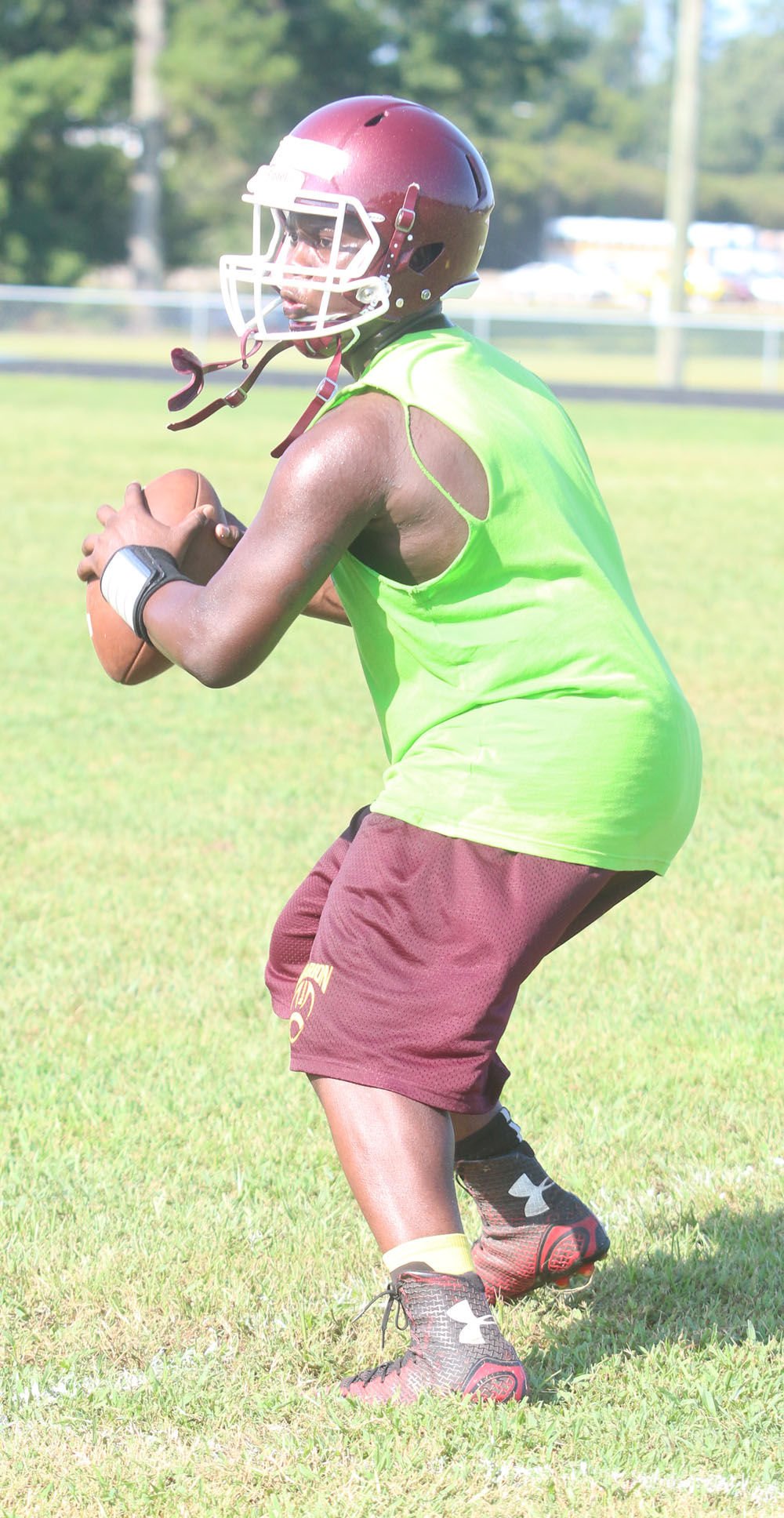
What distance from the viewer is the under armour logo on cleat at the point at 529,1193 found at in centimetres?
308

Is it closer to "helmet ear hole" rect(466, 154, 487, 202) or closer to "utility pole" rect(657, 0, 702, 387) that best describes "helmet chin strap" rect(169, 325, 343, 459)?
"helmet ear hole" rect(466, 154, 487, 202)

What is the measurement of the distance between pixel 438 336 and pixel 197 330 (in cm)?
3463

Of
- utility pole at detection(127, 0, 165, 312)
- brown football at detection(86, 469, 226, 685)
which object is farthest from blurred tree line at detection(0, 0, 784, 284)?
brown football at detection(86, 469, 226, 685)

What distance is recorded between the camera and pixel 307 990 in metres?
2.72

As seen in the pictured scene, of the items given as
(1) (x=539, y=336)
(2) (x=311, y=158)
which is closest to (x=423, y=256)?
(2) (x=311, y=158)

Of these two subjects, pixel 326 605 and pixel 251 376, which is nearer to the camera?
pixel 251 376

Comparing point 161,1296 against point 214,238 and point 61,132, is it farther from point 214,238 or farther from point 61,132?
point 214,238

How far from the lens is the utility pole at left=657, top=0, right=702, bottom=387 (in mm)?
30594

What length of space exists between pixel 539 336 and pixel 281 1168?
32.3 meters

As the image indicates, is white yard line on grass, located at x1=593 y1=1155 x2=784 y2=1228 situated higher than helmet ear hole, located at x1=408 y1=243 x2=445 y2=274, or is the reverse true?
helmet ear hole, located at x1=408 y1=243 x2=445 y2=274

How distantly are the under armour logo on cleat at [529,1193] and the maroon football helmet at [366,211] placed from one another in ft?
4.75

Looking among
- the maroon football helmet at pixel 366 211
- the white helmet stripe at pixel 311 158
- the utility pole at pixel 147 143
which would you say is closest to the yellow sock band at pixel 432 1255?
the maroon football helmet at pixel 366 211

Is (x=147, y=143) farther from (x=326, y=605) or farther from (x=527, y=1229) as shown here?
(x=527, y=1229)

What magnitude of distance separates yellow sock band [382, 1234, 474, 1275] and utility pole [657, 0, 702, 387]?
30100 mm
